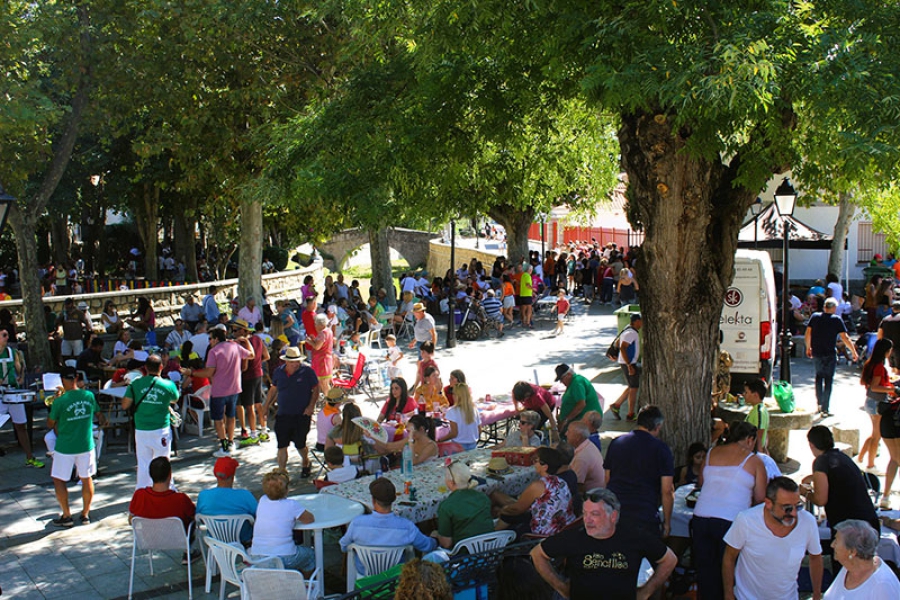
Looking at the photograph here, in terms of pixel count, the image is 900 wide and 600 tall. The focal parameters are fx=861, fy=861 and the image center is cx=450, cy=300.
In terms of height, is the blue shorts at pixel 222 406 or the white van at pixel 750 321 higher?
the white van at pixel 750 321

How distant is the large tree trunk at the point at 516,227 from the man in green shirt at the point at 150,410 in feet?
58.8

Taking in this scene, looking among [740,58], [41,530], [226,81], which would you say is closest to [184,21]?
[226,81]

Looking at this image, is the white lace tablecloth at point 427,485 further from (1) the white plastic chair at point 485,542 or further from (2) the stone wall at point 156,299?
(2) the stone wall at point 156,299

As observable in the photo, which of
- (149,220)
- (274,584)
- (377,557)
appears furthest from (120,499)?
(149,220)

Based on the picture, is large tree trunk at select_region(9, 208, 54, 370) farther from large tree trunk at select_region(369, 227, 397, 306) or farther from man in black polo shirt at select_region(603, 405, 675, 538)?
man in black polo shirt at select_region(603, 405, 675, 538)

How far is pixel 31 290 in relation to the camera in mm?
14914

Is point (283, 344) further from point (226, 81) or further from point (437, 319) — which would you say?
point (437, 319)

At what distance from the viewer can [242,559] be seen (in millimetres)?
6875

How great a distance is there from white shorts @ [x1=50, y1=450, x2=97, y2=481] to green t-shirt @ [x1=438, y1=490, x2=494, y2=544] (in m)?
4.25

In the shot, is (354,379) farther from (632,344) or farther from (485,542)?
(485,542)

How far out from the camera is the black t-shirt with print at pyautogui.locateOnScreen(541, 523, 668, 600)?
16.8 feet

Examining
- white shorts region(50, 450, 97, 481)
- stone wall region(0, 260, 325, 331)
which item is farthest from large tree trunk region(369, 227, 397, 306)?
white shorts region(50, 450, 97, 481)

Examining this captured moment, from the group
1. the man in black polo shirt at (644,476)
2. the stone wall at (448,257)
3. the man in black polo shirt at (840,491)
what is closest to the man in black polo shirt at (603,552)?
the man in black polo shirt at (644,476)

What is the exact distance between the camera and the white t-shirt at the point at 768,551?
221 inches
